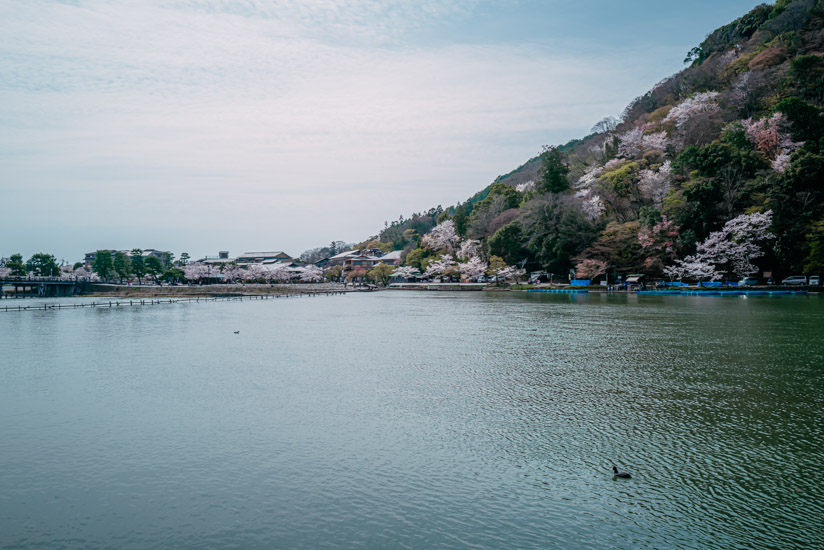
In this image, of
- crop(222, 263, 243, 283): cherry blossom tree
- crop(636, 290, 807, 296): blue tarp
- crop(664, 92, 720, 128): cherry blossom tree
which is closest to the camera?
crop(636, 290, 807, 296): blue tarp

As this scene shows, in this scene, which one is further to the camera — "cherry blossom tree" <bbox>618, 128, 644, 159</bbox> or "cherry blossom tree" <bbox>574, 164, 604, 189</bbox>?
"cherry blossom tree" <bbox>574, 164, 604, 189</bbox>

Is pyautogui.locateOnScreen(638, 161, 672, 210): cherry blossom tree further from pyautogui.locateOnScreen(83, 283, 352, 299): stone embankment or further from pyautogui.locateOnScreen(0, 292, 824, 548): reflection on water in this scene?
pyautogui.locateOnScreen(83, 283, 352, 299): stone embankment

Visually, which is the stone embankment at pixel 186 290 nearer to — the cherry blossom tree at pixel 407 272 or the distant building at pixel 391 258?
the cherry blossom tree at pixel 407 272

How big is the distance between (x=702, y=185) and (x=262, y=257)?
7683 cm

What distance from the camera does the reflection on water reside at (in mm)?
5637

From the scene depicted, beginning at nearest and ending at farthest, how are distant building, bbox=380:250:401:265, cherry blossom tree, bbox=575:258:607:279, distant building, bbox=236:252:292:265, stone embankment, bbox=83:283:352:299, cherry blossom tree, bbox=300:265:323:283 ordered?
1. cherry blossom tree, bbox=575:258:607:279
2. stone embankment, bbox=83:283:352:299
3. cherry blossom tree, bbox=300:265:323:283
4. distant building, bbox=380:250:401:265
5. distant building, bbox=236:252:292:265

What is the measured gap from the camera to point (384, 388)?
1194cm

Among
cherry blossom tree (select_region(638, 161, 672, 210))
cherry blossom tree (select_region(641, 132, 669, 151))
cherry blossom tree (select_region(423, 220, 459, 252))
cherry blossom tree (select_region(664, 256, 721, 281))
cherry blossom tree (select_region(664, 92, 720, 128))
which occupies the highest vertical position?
cherry blossom tree (select_region(664, 92, 720, 128))

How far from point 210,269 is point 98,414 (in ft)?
228

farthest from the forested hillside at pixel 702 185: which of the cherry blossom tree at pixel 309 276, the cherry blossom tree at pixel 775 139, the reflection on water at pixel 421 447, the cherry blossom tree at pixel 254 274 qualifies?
the cherry blossom tree at pixel 254 274

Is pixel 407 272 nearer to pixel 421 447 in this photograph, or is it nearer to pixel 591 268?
pixel 591 268

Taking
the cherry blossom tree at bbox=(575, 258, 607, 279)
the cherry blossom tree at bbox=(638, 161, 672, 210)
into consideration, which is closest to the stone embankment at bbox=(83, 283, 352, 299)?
the cherry blossom tree at bbox=(575, 258, 607, 279)

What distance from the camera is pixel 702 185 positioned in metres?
39.2

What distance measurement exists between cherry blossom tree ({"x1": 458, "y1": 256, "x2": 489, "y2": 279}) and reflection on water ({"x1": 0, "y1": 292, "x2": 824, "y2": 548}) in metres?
42.6
